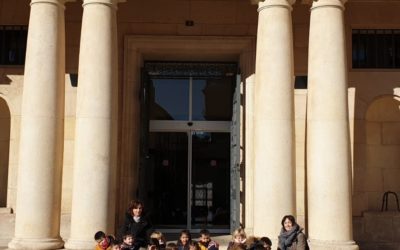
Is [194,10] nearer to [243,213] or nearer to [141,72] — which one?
[141,72]

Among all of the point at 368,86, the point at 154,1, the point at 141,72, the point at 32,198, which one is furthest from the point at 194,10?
the point at 32,198

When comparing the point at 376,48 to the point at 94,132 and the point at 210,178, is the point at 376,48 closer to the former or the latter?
the point at 210,178

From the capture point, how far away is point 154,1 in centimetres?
1708

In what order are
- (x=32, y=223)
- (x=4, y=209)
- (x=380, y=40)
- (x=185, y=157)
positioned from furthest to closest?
(x=185, y=157)
(x=380, y=40)
(x=4, y=209)
(x=32, y=223)

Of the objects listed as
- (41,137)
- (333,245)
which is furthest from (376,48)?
(41,137)

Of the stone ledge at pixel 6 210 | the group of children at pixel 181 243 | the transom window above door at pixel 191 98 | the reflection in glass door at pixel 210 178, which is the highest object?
the transom window above door at pixel 191 98

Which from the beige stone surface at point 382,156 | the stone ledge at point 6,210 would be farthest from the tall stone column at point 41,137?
the beige stone surface at point 382,156

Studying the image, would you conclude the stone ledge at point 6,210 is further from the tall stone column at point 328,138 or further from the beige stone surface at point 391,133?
the beige stone surface at point 391,133

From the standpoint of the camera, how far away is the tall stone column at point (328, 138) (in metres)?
12.8

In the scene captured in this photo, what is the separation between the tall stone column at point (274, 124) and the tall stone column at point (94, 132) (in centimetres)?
345

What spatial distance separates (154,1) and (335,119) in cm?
714

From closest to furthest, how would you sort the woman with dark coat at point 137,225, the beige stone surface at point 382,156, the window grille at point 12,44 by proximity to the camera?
the woman with dark coat at point 137,225
the beige stone surface at point 382,156
the window grille at point 12,44

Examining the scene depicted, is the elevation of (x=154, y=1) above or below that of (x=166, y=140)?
above

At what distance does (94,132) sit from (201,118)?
6550 millimetres
